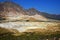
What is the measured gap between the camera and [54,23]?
9172 millimetres

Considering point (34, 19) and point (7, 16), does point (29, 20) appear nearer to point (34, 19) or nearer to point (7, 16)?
point (34, 19)

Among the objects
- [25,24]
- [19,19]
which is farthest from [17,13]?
[25,24]

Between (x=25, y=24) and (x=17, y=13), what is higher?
(x=17, y=13)

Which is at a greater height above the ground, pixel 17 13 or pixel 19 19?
pixel 17 13

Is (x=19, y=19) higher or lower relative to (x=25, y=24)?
higher

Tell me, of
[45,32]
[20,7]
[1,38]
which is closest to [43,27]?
[45,32]

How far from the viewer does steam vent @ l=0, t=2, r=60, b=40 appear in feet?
28.3

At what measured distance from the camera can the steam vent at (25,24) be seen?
8.63 m

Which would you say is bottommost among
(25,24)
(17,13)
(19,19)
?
(25,24)

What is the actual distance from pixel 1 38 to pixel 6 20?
907 millimetres

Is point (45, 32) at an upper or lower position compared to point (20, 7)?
lower

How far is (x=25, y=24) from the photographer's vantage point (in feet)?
29.0

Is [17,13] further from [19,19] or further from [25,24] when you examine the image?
[25,24]

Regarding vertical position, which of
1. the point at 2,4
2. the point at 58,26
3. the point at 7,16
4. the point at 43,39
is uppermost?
the point at 2,4
